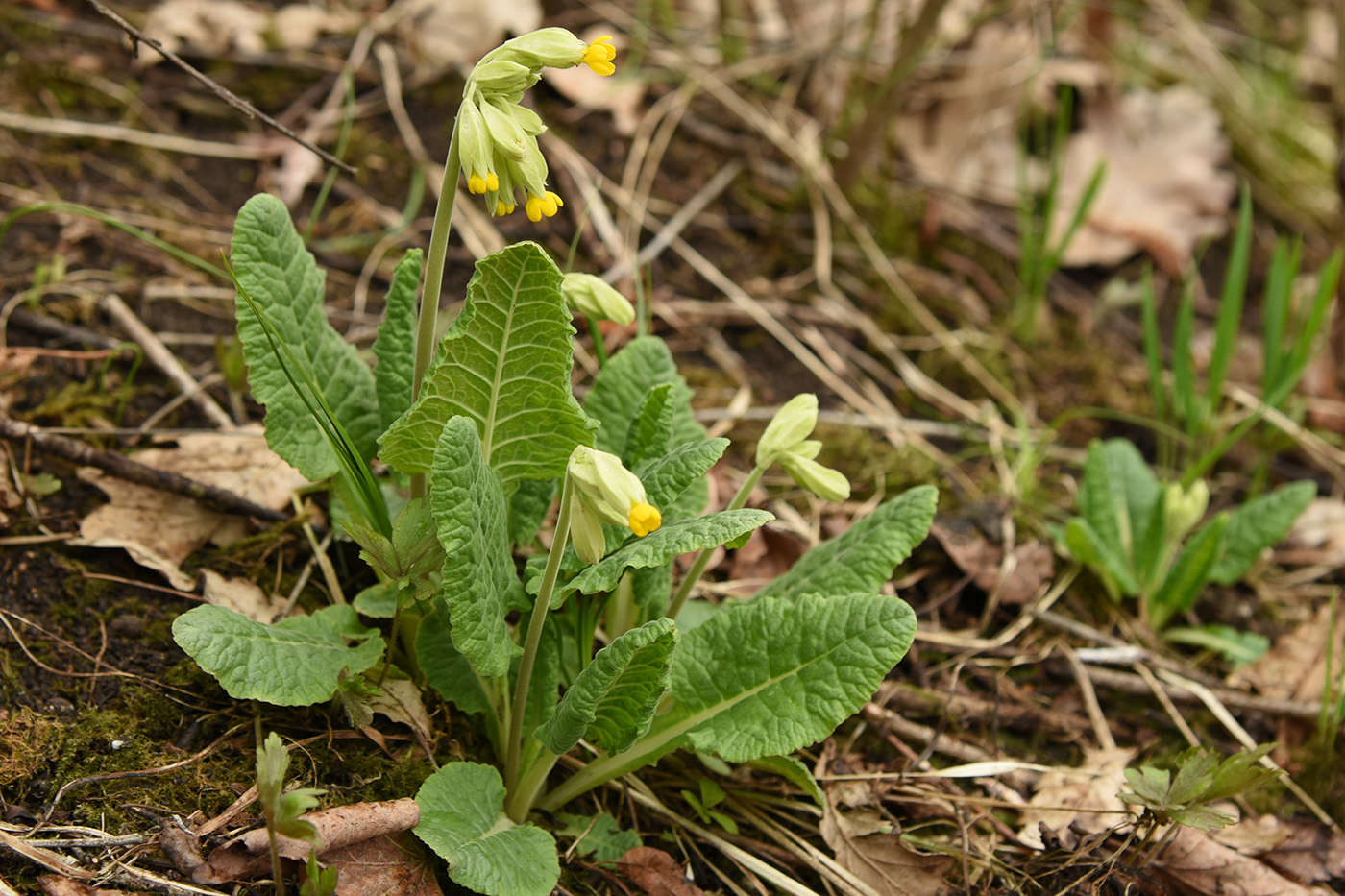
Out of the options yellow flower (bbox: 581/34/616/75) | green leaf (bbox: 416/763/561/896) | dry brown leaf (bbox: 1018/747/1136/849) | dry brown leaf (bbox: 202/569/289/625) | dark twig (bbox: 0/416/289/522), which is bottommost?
dry brown leaf (bbox: 1018/747/1136/849)

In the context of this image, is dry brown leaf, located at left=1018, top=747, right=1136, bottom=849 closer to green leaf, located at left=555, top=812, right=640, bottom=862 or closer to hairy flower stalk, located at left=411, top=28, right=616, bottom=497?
green leaf, located at left=555, top=812, right=640, bottom=862

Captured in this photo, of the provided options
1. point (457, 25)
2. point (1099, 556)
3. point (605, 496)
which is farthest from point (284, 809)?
point (457, 25)

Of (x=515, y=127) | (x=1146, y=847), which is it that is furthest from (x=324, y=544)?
(x=1146, y=847)

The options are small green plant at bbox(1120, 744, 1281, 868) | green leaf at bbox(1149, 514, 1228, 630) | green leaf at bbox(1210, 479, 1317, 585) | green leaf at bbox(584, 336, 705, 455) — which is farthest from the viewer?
green leaf at bbox(1210, 479, 1317, 585)

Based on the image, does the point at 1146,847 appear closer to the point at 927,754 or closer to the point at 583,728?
the point at 927,754

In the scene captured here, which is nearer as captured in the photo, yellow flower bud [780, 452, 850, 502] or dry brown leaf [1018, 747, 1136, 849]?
yellow flower bud [780, 452, 850, 502]

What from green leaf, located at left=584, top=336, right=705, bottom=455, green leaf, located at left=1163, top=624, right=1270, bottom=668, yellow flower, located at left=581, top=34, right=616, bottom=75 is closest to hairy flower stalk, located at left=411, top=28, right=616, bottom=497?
yellow flower, located at left=581, top=34, right=616, bottom=75

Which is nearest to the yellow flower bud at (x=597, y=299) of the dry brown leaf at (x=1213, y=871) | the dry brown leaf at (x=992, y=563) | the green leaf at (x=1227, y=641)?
the dry brown leaf at (x=992, y=563)

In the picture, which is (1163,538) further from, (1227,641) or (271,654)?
(271,654)
